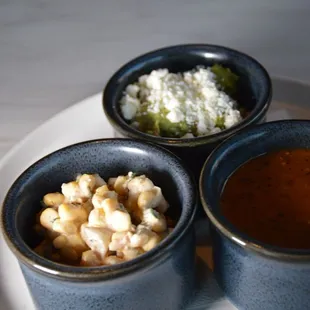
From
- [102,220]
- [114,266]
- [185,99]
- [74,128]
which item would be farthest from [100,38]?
[114,266]

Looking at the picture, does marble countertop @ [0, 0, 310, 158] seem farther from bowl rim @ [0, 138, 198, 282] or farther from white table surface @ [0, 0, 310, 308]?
bowl rim @ [0, 138, 198, 282]

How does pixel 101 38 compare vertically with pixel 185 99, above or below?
Answer: below

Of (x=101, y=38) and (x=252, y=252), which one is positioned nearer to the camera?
(x=252, y=252)

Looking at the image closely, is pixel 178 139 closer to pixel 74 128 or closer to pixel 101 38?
pixel 74 128

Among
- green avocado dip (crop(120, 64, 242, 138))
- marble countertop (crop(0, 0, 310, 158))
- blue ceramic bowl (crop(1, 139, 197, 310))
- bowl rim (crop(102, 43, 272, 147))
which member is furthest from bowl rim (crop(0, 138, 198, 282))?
marble countertop (crop(0, 0, 310, 158))

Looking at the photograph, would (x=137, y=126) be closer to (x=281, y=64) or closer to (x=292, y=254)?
(x=292, y=254)
